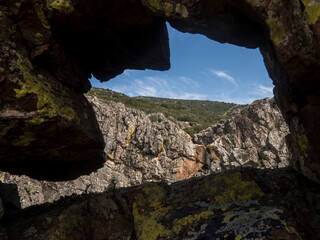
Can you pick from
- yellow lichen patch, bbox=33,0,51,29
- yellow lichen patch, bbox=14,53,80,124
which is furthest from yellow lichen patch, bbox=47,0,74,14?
yellow lichen patch, bbox=14,53,80,124

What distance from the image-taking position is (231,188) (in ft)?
23.1

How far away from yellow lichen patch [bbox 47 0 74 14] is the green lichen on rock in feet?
24.8

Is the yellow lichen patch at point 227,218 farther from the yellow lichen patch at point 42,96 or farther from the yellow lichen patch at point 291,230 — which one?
the yellow lichen patch at point 42,96

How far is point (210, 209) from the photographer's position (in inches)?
241

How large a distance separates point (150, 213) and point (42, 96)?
5411 mm

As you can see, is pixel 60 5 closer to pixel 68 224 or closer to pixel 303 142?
pixel 68 224

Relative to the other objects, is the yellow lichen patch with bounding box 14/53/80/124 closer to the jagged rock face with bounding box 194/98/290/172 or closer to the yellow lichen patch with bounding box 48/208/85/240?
the yellow lichen patch with bounding box 48/208/85/240

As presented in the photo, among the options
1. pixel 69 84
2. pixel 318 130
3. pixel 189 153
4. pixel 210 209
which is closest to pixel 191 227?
pixel 210 209

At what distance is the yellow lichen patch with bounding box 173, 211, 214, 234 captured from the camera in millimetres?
5772

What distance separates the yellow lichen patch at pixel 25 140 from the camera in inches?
297

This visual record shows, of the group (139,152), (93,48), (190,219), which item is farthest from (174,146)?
(190,219)

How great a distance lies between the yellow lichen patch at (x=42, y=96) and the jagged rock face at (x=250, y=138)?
46913 mm

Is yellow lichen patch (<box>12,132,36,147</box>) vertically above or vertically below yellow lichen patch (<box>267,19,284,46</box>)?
below

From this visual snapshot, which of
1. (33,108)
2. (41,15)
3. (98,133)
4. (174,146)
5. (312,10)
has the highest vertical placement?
(41,15)
